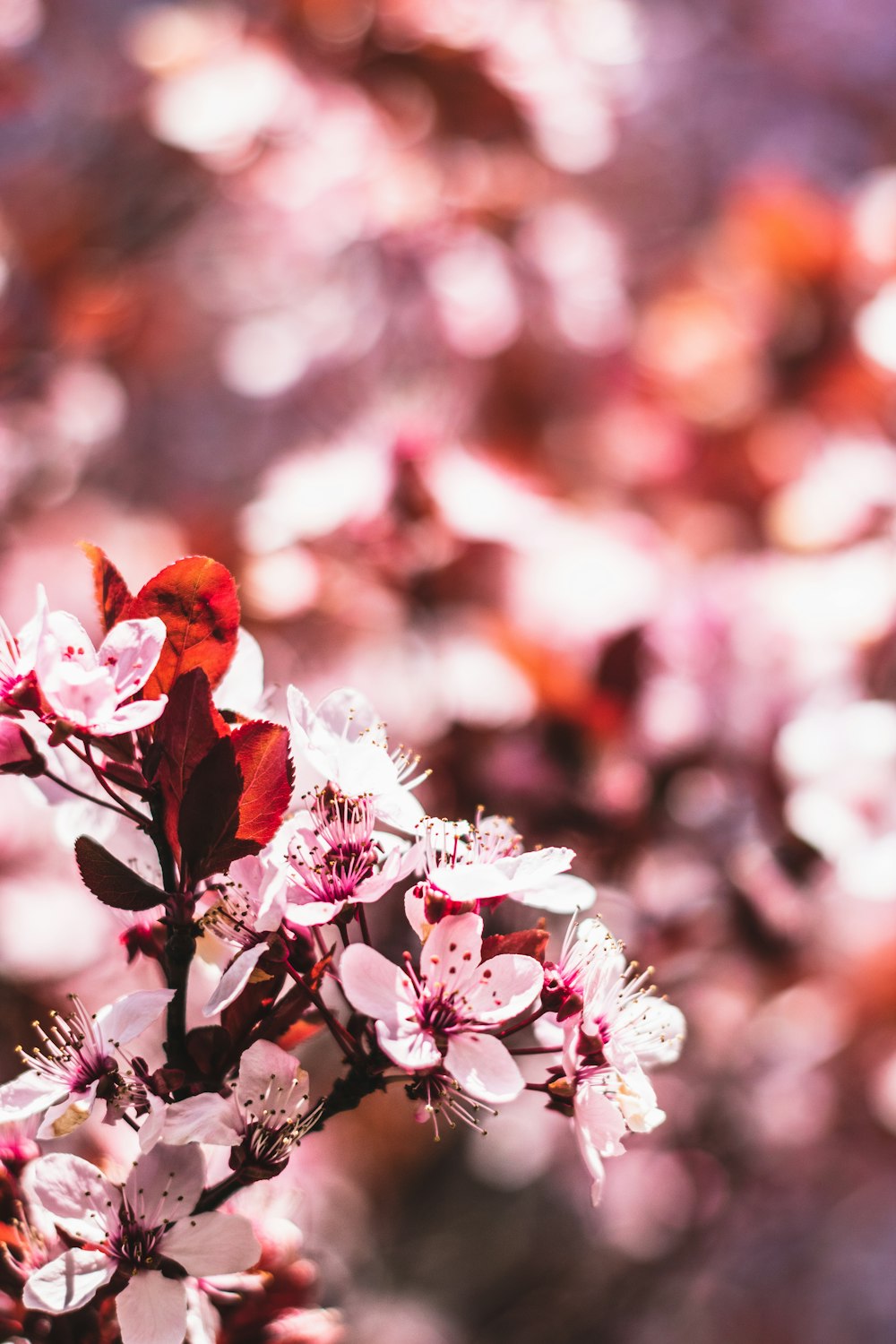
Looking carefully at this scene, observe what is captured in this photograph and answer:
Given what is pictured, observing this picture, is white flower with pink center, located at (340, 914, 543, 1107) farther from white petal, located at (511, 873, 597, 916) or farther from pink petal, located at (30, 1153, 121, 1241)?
pink petal, located at (30, 1153, 121, 1241)

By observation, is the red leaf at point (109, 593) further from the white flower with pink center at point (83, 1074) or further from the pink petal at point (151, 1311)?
the pink petal at point (151, 1311)

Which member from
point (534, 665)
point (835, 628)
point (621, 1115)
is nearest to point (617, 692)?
point (534, 665)

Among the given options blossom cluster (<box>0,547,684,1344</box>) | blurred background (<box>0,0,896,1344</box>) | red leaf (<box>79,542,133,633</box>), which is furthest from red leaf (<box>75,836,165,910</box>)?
blurred background (<box>0,0,896,1344</box>)

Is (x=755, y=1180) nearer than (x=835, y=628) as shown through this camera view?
No

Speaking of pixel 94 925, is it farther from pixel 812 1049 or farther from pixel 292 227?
pixel 292 227

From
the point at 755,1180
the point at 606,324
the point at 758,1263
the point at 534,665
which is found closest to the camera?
the point at 534,665

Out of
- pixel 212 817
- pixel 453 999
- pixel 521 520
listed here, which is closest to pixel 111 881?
pixel 212 817

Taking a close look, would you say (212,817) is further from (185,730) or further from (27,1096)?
(27,1096)
